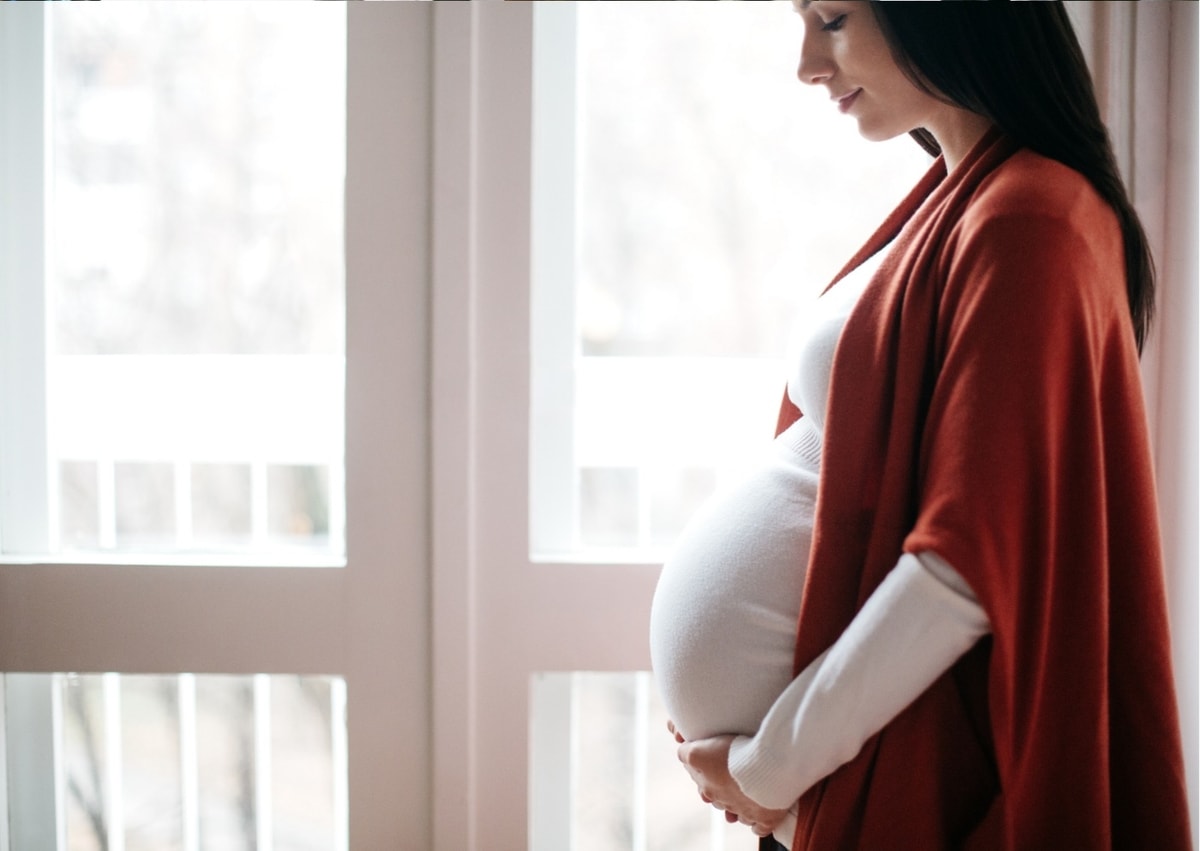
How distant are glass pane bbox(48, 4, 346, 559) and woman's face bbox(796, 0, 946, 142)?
0.65 meters

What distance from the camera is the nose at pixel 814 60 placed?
82 cm

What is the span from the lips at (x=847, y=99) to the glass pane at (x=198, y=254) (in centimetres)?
67

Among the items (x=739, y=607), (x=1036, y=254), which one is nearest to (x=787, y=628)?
(x=739, y=607)

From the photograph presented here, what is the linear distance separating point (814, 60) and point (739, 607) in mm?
530

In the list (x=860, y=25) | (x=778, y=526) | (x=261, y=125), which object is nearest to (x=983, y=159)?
(x=860, y=25)

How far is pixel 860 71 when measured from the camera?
79 centimetres

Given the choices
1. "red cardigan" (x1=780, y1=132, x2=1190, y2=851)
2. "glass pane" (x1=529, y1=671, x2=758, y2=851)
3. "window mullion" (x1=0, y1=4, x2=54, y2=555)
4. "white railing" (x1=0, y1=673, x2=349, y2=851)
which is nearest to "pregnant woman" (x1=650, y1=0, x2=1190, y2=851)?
"red cardigan" (x1=780, y1=132, x2=1190, y2=851)

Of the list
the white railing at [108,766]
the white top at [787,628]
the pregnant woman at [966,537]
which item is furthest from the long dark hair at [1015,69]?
the white railing at [108,766]

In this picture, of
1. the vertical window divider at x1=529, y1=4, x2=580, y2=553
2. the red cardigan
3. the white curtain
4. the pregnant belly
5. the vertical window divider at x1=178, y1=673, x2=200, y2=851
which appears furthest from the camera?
the vertical window divider at x1=178, y1=673, x2=200, y2=851

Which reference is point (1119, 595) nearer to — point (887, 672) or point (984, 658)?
point (984, 658)

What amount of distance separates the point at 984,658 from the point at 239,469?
3.29 feet

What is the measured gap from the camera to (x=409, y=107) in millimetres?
1094

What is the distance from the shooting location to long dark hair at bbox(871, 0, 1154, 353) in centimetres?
72

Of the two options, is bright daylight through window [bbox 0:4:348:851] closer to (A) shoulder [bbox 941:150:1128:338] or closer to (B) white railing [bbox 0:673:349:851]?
(B) white railing [bbox 0:673:349:851]
